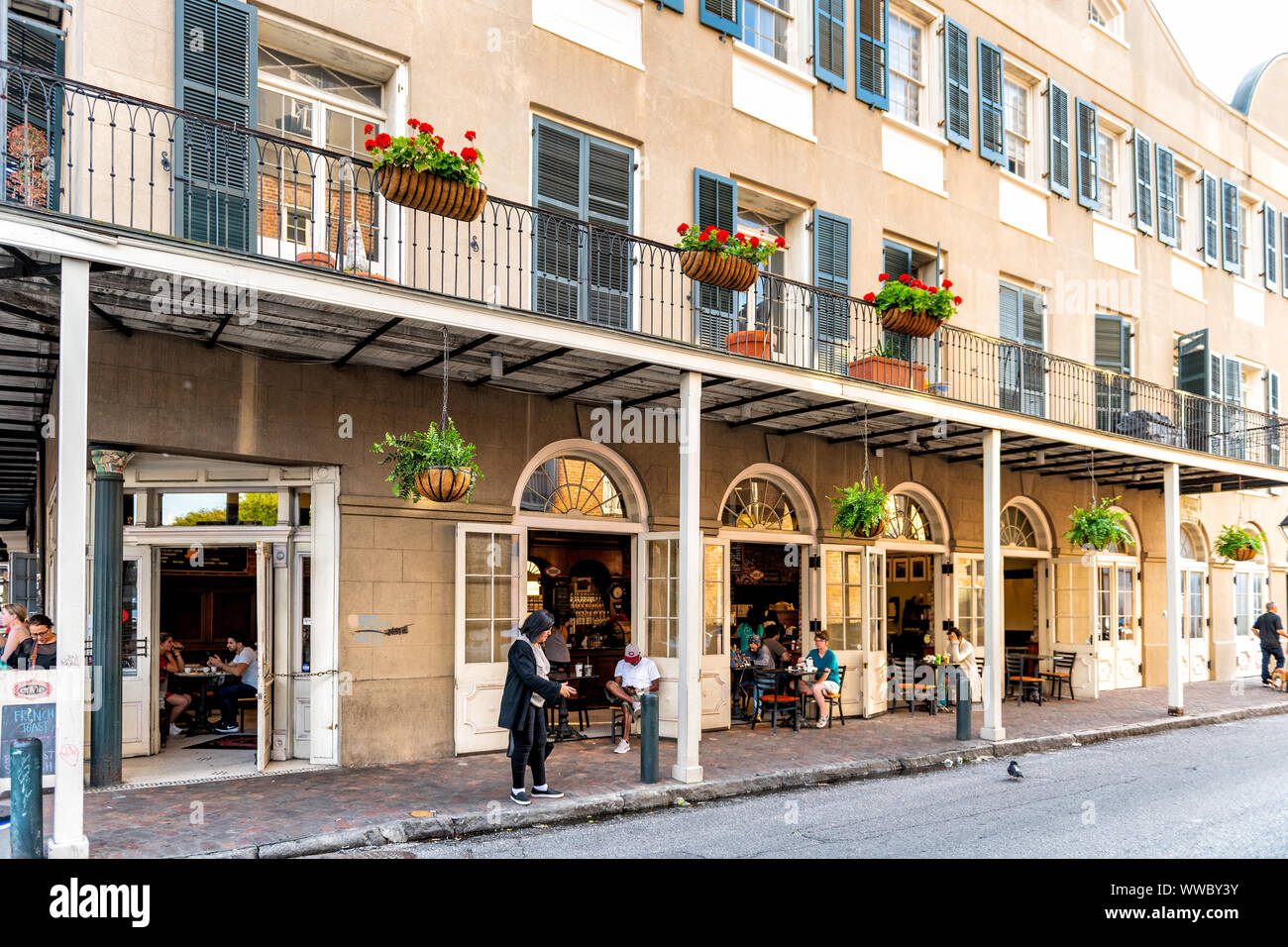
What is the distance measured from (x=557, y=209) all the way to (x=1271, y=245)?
1954 cm

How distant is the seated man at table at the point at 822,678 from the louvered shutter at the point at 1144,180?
37.7ft

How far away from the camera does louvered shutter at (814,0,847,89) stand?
545 inches

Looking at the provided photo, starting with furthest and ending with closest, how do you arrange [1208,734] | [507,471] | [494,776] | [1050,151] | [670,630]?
1. [1050,151]
2. [1208,734]
3. [670,630]
4. [507,471]
5. [494,776]

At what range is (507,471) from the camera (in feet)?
36.9

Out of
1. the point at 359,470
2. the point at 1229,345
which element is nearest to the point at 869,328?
the point at 359,470

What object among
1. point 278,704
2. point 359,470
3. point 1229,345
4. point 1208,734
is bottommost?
point 1208,734

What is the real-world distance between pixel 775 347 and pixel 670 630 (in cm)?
377

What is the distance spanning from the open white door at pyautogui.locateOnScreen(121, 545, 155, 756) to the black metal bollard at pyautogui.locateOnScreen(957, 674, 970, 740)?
8.70m

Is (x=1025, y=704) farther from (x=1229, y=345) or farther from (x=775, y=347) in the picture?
(x=1229, y=345)

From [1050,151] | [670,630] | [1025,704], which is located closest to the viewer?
[670,630]

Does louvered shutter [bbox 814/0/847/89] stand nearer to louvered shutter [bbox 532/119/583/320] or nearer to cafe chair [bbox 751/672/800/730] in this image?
louvered shutter [bbox 532/119/583/320]

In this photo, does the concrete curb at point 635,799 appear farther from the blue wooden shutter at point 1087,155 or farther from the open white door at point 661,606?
the blue wooden shutter at point 1087,155

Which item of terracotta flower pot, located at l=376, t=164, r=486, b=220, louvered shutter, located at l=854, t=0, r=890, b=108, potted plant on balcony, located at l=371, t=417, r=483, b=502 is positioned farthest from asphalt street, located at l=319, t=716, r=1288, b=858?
louvered shutter, located at l=854, t=0, r=890, b=108

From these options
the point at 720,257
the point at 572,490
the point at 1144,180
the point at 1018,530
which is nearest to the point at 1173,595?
the point at 1018,530
